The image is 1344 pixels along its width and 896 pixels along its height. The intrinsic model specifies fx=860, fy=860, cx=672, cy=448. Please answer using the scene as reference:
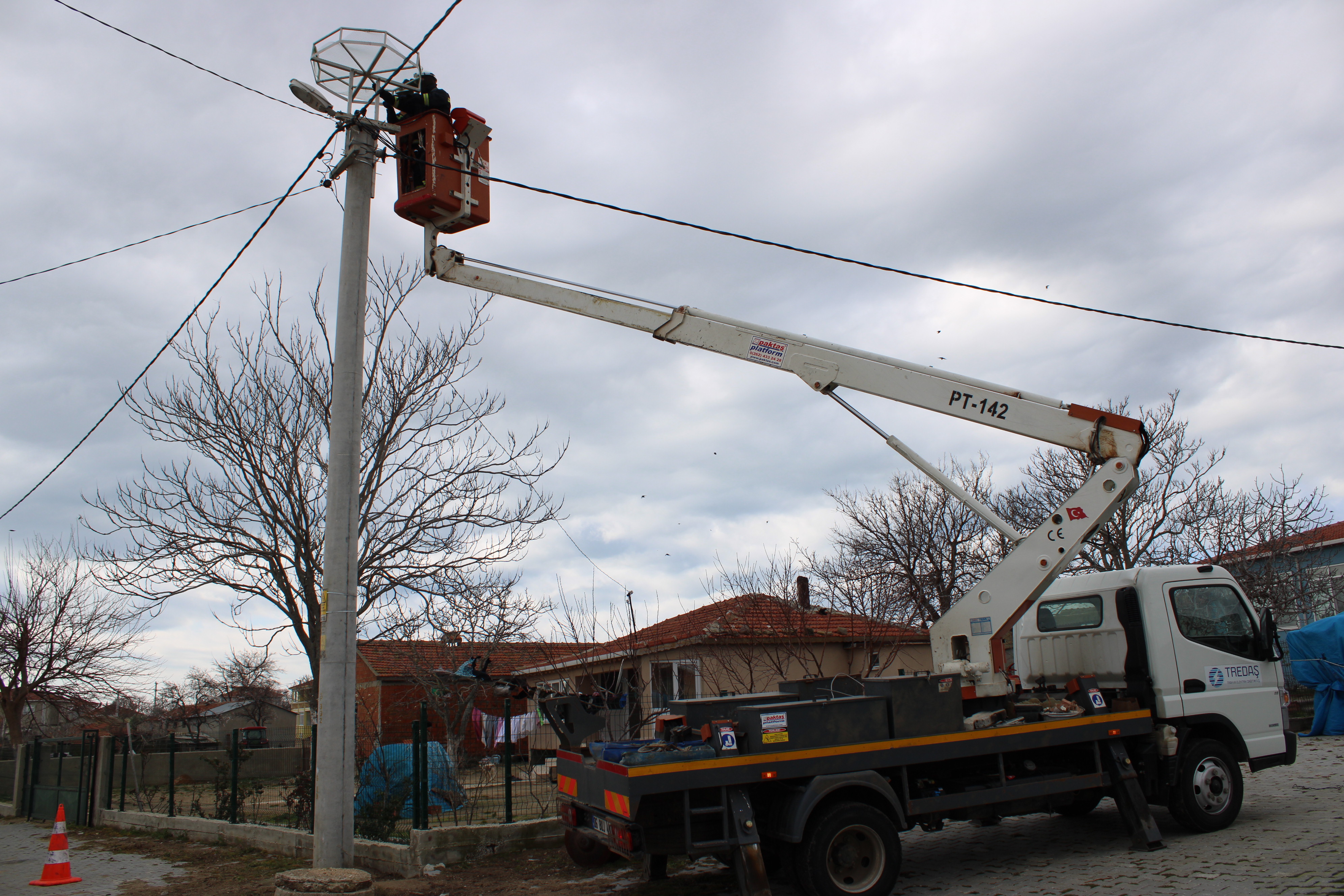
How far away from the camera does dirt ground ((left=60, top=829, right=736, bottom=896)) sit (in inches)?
290

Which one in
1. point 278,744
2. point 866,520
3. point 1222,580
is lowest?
point 278,744

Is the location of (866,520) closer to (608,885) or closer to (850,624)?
(850,624)

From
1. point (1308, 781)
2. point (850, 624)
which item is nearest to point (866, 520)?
point (850, 624)

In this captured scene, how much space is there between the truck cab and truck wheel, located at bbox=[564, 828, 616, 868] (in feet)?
15.5

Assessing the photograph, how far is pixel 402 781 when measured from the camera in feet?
33.6

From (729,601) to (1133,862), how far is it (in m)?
11.1

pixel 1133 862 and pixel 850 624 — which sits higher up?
pixel 850 624

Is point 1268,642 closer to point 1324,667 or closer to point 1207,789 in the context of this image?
point 1207,789

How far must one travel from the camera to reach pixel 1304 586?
78.8 feet

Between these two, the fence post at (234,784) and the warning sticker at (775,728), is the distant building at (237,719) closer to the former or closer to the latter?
the fence post at (234,784)

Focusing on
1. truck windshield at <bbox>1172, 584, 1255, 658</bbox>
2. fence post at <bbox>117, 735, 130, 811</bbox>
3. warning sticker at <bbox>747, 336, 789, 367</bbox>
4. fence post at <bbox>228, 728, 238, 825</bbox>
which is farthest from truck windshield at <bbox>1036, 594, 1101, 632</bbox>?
fence post at <bbox>117, 735, 130, 811</bbox>

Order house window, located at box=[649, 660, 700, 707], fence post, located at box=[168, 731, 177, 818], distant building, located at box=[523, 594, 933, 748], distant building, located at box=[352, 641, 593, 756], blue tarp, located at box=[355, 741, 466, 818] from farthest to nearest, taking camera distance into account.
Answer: house window, located at box=[649, 660, 700, 707] → distant building, located at box=[523, 594, 933, 748] → distant building, located at box=[352, 641, 593, 756] → fence post, located at box=[168, 731, 177, 818] → blue tarp, located at box=[355, 741, 466, 818]

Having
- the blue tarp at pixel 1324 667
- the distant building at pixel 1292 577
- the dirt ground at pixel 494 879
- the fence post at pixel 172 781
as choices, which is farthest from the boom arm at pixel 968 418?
the distant building at pixel 1292 577

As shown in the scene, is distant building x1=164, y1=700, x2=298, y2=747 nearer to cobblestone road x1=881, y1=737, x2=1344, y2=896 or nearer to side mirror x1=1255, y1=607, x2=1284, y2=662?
cobblestone road x1=881, y1=737, x2=1344, y2=896
